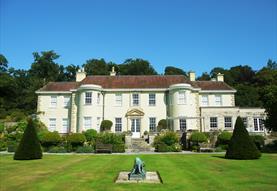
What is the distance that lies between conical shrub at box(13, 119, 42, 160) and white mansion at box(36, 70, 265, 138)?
13.9 metres

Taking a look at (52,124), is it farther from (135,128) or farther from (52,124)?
(135,128)

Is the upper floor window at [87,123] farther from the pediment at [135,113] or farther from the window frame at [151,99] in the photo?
the window frame at [151,99]

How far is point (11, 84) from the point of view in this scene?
5844 cm

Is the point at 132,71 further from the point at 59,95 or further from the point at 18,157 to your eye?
the point at 18,157

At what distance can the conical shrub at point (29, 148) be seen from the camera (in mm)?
22030

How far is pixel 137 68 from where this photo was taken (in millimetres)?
79812

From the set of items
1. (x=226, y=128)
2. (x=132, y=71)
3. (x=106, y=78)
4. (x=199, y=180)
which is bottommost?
(x=199, y=180)

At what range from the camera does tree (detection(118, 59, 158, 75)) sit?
262 feet

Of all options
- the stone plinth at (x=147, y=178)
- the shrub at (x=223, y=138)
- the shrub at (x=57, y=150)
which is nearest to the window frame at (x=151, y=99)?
the shrub at (x=223, y=138)

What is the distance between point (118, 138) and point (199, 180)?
62.5 ft

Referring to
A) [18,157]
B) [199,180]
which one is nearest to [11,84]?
[18,157]

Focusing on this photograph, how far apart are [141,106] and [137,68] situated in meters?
41.8

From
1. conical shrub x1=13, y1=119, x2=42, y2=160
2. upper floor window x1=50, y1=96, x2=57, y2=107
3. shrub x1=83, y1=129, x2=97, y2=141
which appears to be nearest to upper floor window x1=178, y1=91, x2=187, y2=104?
shrub x1=83, y1=129, x2=97, y2=141

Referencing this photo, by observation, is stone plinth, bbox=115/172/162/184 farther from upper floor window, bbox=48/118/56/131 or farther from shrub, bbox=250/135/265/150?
upper floor window, bbox=48/118/56/131
